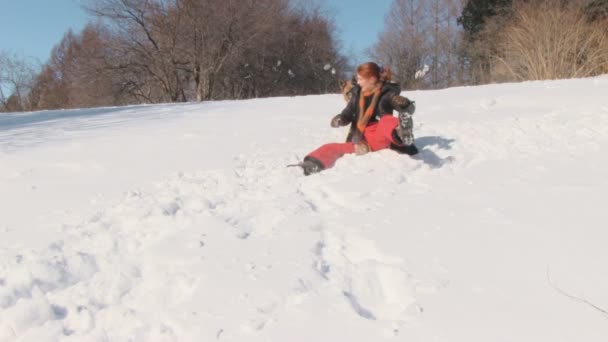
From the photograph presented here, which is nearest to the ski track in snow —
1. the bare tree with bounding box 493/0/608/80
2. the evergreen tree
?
the bare tree with bounding box 493/0/608/80

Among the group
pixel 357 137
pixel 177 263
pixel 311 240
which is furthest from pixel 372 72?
pixel 177 263

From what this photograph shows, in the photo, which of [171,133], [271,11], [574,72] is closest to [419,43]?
[271,11]

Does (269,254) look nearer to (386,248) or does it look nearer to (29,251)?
Answer: (386,248)

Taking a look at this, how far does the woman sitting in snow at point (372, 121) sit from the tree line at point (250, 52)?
8786 mm

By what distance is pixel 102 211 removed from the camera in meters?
2.38

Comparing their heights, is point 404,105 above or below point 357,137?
above

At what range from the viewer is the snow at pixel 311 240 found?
144cm

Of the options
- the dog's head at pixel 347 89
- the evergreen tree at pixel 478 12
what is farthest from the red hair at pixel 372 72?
the evergreen tree at pixel 478 12

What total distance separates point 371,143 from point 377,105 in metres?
0.33

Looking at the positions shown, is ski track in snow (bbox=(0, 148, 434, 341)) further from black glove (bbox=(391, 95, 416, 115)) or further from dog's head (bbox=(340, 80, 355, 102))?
dog's head (bbox=(340, 80, 355, 102))

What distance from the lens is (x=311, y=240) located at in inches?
77.8

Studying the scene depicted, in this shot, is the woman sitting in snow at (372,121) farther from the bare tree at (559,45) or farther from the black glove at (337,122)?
the bare tree at (559,45)

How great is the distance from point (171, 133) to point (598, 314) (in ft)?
12.3

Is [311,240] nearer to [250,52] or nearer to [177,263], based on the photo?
[177,263]
